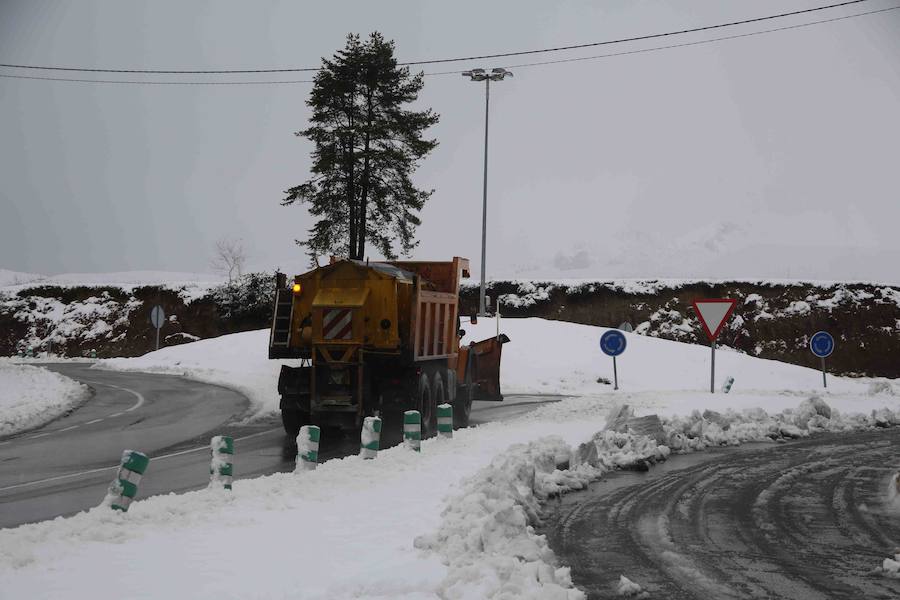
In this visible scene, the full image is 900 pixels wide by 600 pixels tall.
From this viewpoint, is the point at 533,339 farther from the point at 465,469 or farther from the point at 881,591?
the point at 881,591

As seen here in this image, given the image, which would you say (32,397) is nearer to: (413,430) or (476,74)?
(413,430)

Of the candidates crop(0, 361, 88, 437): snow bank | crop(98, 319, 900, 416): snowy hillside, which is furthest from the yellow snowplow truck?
crop(98, 319, 900, 416): snowy hillside

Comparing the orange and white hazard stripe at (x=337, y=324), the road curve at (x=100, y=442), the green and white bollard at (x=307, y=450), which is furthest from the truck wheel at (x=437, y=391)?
the green and white bollard at (x=307, y=450)

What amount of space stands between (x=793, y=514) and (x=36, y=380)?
22.4 meters

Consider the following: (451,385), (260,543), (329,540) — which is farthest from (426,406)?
(260,543)

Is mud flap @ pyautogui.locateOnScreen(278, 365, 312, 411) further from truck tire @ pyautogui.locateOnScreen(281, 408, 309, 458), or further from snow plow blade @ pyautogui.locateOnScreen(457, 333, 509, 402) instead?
snow plow blade @ pyautogui.locateOnScreen(457, 333, 509, 402)

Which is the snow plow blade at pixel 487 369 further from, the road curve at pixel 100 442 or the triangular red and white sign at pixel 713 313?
the road curve at pixel 100 442

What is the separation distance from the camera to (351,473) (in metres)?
9.30

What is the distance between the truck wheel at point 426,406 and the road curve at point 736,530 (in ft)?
16.2

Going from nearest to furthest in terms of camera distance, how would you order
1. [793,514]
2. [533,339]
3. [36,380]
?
1. [793,514]
2. [36,380]
3. [533,339]

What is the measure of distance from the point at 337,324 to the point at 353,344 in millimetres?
455

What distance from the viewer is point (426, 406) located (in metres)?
15.5

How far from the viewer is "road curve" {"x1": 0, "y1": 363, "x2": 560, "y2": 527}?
9.57 metres

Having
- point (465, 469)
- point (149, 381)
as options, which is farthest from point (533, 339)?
point (465, 469)
